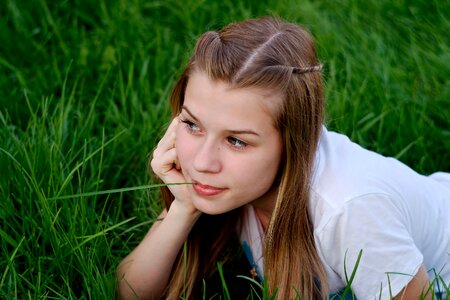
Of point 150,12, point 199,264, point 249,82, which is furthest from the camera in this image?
point 150,12

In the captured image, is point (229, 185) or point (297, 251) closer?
point (229, 185)

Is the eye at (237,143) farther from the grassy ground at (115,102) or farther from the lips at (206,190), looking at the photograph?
the grassy ground at (115,102)

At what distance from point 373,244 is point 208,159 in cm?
54

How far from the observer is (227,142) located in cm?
216

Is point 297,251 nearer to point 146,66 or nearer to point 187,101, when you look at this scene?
point 187,101

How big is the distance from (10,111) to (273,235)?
5.11 feet

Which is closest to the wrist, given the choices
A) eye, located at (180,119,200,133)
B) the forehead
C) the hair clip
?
eye, located at (180,119,200,133)

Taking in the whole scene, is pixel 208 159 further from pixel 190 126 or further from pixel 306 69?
pixel 306 69

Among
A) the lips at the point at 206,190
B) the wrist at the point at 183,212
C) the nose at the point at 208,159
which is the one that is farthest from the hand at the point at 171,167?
the nose at the point at 208,159

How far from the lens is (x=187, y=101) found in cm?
223

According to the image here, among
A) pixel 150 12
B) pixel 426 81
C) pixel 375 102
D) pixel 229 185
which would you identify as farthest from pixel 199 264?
pixel 150 12

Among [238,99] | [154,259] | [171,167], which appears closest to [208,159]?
[238,99]

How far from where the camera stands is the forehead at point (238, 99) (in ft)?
6.92

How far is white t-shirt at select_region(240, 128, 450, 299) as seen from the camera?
2.19m
